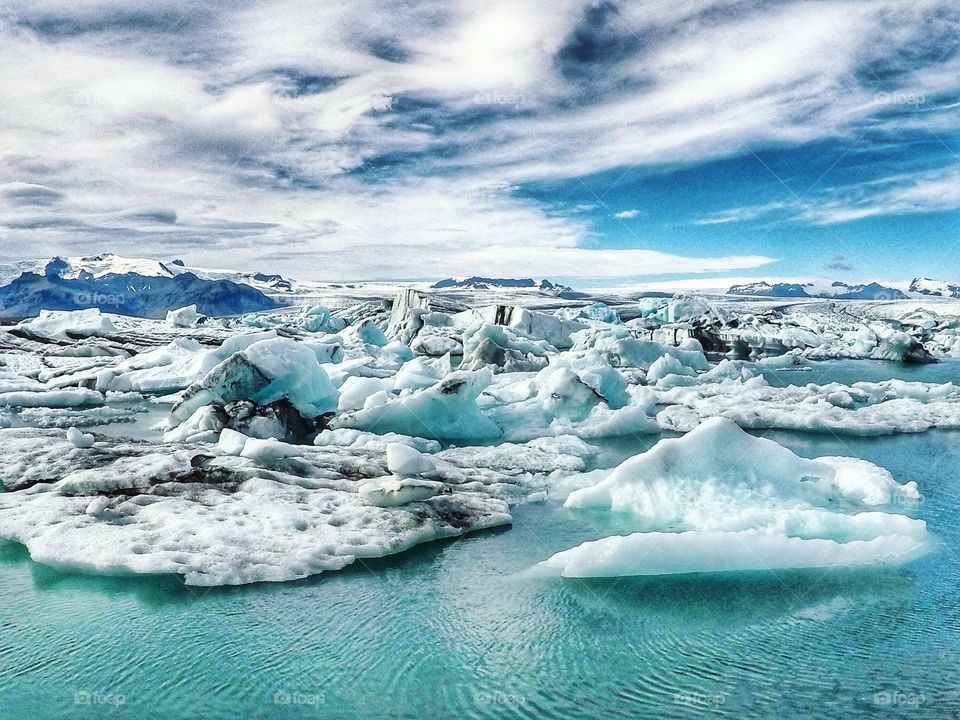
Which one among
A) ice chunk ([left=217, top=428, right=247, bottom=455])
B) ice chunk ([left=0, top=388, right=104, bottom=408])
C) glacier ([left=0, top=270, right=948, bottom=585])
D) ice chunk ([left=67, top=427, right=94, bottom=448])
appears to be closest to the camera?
glacier ([left=0, top=270, right=948, bottom=585])

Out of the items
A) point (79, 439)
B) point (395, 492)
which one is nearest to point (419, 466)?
point (395, 492)

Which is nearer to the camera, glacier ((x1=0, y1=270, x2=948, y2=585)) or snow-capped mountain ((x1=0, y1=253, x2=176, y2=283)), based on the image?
glacier ((x1=0, y1=270, x2=948, y2=585))

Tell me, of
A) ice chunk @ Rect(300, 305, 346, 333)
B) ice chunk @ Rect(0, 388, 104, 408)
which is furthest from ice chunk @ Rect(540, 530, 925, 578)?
ice chunk @ Rect(300, 305, 346, 333)

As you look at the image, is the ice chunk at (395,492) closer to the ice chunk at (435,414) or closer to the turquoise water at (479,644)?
the turquoise water at (479,644)

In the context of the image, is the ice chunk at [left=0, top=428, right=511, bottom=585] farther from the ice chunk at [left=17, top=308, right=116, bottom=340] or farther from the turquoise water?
the ice chunk at [left=17, top=308, right=116, bottom=340]

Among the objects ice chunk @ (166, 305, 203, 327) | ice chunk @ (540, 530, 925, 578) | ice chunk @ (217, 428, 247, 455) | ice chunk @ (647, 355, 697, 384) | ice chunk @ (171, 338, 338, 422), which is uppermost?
ice chunk @ (166, 305, 203, 327)

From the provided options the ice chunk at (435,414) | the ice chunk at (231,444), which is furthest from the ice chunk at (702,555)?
the ice chunk at (435,414)

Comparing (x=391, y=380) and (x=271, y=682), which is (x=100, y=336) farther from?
(x=271, y=682)

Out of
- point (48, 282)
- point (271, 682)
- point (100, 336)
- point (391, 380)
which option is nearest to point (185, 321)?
point (100, 336)
